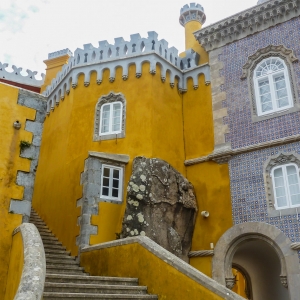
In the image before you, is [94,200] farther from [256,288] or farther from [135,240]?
[256,288]

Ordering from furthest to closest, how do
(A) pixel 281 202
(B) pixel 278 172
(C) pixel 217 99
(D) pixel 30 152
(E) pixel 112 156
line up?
1. (C) pixel 217 99
2. (E) pixel 112 156
3. (B) pixel 278 172
4. (A) pixel 281 202
5. (D) pixel 30 152

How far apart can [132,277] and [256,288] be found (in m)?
9.49

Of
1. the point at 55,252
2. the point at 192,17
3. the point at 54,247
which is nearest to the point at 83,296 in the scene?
the point at 55,252

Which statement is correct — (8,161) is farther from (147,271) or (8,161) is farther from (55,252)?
(55,252)

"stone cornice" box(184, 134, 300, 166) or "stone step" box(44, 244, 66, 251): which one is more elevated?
"stone cornice" box(184, 134, 300, 166)

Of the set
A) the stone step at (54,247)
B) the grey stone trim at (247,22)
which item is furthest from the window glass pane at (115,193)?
the grey stone trim at (247,22)

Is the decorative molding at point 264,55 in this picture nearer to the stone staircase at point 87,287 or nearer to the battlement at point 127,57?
the battlement at point 127,57

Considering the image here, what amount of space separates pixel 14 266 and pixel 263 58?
9.41 m

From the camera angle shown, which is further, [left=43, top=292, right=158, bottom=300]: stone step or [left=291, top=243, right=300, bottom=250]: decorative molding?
[left=291, top=243, right=300, bottom=250]: decorative molding

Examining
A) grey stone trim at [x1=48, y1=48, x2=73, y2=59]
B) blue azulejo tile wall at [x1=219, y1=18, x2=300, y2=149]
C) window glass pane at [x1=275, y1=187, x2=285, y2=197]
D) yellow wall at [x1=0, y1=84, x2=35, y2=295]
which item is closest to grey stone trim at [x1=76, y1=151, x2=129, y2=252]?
yellow wall at [x1=0, y1=84, x2=35, y2=295]

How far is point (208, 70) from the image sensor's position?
12812 mm

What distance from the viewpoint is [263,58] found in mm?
11711

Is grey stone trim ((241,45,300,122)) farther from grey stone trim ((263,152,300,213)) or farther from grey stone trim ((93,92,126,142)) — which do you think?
grey stone trim ((93,92,126,142))

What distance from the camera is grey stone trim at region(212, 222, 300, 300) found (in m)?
9.20
